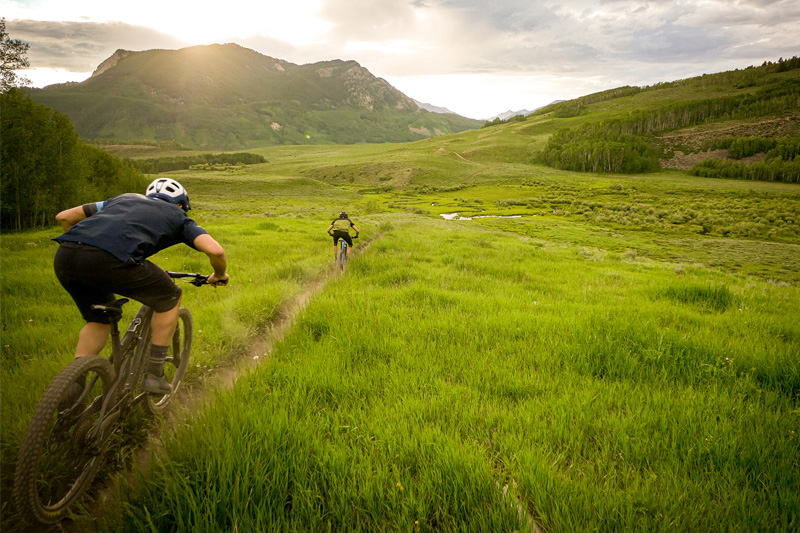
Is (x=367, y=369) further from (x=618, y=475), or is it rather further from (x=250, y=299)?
(x=250, y=299)

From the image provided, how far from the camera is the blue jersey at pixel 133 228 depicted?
3299 millimetres

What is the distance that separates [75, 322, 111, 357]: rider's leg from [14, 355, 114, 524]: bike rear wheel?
576 millimetres

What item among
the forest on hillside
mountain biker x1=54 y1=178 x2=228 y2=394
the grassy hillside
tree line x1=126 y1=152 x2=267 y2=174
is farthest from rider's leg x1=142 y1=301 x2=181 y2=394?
tree line x1=126 y1=152 x2=267 y2=174

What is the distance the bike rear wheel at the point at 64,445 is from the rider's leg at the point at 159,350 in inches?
22.1

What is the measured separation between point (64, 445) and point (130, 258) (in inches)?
77.8

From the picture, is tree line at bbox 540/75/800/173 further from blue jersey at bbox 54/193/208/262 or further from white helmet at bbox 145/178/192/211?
blue jersey at bbox 54/193/208/262

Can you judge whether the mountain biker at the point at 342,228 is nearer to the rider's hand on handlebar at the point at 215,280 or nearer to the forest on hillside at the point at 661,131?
the rider's hand on handlebar at the point at 215,280

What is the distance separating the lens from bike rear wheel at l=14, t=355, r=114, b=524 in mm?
2500

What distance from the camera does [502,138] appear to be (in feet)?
646

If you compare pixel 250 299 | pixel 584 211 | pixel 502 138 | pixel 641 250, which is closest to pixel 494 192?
pixel 584 211

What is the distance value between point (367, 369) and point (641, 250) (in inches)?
1329

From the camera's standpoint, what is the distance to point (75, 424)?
3.13 m

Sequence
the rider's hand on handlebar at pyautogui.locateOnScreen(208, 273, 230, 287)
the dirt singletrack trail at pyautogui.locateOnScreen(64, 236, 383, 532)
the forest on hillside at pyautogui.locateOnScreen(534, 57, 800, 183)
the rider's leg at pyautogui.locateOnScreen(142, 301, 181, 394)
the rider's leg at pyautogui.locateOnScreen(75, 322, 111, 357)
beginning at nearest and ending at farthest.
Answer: the dirt singletrack trail at pyautogui.locateOnScreen(64, 236, 383, 532)
the rider's leg at pyautogui.locateOnScreen(75, 322, 111, 357)
the rider's leg at pyautogui.locateOnScreen(142, 301, 181, 394)
the rider's hand on handlebar at pyautogui.locateOnScreen(208, 273, 230, 287)
the forest on hillside at pyautogui.locateOnScreen(534, 57, 800, 183)

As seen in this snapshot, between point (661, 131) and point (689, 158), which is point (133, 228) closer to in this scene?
point (689, 158)
